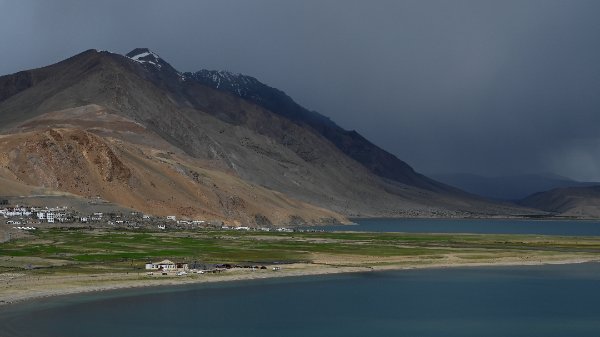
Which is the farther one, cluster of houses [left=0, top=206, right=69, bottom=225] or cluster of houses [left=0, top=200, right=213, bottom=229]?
cluster of houses [left=0, top=200, right=213, bottom=229]

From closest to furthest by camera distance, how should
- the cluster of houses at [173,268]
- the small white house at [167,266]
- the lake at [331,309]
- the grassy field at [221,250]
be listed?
the lake at [331,309]
the cluster of houses at [173,268]
the small white house at [167,266]
the grassy field at [221,250]

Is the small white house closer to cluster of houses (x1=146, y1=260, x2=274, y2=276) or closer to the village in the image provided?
cluster of houses (x1=146, y1=260, x2=274, y2=276)

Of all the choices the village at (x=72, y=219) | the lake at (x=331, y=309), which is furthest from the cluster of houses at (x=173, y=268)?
the village at (x=72, y=219)

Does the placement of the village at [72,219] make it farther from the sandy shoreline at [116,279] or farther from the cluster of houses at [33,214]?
the sandy shoreline at [116,279]

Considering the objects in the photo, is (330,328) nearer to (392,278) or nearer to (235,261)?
(392,278)

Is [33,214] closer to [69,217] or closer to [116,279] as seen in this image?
[69,217]

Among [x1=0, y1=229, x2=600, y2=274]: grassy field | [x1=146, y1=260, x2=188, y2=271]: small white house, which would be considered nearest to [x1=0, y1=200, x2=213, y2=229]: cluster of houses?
[x1=0, y1=229, x2=600, y2=274]: grassy field

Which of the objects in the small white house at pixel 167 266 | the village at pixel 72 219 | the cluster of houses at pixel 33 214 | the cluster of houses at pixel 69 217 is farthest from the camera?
the cluster of houses at pixel 69 217
